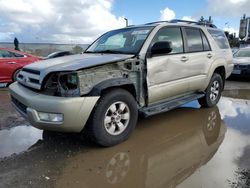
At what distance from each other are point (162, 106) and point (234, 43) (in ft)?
152

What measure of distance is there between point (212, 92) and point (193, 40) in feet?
4.82

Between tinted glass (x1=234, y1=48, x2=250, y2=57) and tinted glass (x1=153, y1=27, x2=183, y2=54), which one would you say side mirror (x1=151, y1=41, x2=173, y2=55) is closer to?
tinted glass (x1=153, y1=27, x2=183, y2=54)

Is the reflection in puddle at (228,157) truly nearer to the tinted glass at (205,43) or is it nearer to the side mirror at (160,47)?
the tinted glass at (205,43)

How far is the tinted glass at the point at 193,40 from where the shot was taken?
568cm

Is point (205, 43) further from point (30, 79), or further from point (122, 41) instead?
point (30, 79)

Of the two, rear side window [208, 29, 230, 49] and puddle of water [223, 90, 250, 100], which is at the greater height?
rear side window [208, 29, 230, 49]

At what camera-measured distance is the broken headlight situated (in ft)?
12.3

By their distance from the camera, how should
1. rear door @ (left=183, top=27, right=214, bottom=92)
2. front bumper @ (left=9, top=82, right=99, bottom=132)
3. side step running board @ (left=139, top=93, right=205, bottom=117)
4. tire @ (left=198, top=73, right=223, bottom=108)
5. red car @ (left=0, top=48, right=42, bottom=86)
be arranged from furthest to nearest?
1. red car @ (left=0, top=48, right=42, bottom=86)
2. tire @ (left=198, top=73, right=223, bottom=108)
3. rear door @ (left=183, top=27, right=214, bottom=92)
4. side step running board @ (left=139, top=93, right=205, bottom=117)
5. front bumper @ (left=9, top=82, right=99, bottom=132)

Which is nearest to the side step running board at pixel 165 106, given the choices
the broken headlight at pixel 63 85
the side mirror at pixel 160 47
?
the side mirror at pixel 160 47

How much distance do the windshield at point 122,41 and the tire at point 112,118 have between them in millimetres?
902

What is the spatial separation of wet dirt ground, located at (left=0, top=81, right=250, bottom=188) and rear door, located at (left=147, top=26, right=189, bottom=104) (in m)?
0.66

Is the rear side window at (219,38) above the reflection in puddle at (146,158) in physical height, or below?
above

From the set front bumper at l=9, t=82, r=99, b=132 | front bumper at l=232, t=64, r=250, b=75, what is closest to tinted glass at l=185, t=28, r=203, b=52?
front bumper at l=9, t=82, r=99, b=132

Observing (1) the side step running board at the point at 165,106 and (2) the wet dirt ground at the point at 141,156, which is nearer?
(2) the wet dirt ground at the point at 141,156
